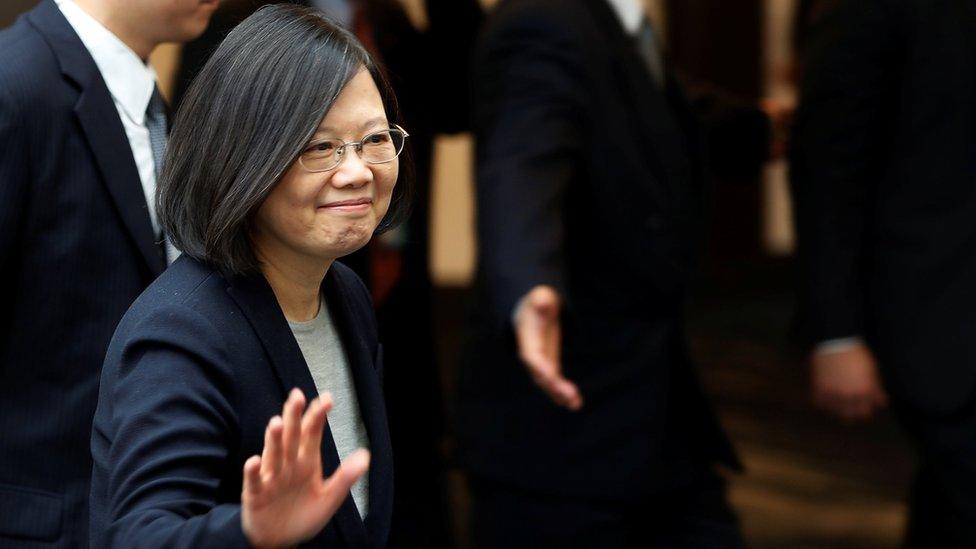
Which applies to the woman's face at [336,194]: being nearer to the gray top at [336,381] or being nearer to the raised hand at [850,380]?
the gray top at [336,381]

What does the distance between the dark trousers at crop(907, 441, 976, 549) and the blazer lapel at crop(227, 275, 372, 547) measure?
2.08 meters

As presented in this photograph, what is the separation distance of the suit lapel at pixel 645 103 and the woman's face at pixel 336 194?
1534 mm

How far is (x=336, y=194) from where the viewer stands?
1638 mm

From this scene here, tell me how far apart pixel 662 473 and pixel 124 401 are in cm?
183

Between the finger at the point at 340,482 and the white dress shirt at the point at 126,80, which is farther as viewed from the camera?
the white dress shirt at the point at 126,80

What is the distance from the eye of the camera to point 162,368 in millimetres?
1558

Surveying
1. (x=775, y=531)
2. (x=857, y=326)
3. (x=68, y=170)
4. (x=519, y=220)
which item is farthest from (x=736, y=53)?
(x=68, y=170)

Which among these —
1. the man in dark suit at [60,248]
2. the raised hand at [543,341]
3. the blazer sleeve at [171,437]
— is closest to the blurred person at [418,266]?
the raised hand at [543,341]

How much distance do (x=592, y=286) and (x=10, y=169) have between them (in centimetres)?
151

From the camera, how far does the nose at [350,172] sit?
1625mm

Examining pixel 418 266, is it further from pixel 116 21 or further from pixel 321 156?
pixel 321 156

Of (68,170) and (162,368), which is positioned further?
(68,170)

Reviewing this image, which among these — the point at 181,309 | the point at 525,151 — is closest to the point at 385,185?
the point at 181,309

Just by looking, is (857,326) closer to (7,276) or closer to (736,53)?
(7,276)
